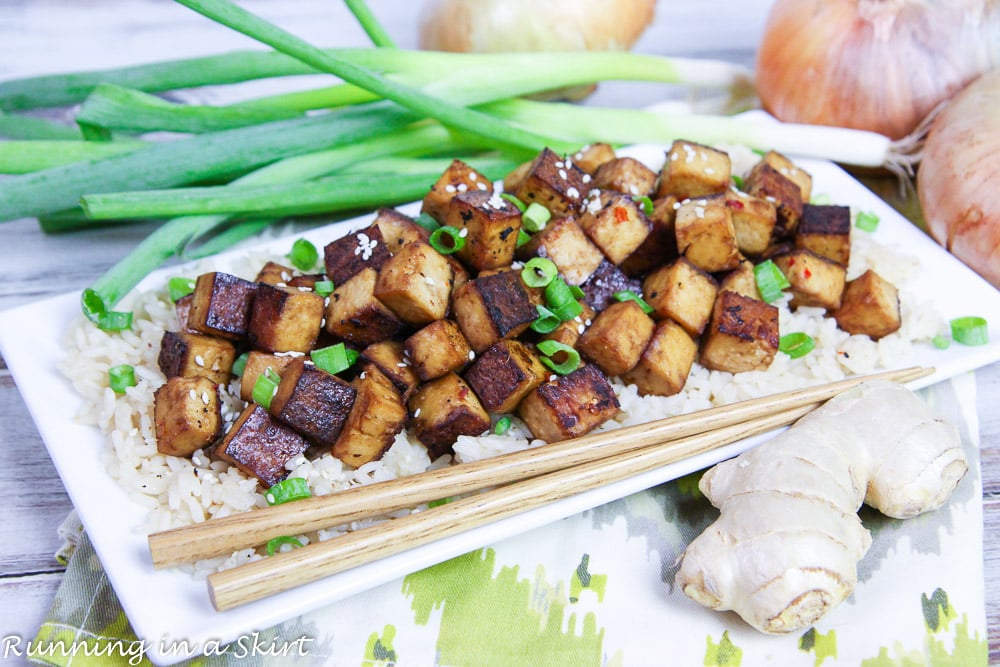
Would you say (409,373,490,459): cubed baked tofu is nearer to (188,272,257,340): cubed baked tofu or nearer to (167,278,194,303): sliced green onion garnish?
(188,272,257,340): cubed baked tofu

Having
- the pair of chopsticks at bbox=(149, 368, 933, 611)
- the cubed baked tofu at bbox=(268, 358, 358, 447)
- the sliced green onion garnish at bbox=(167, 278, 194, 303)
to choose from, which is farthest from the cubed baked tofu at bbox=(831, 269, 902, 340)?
the sliced green onion garnish at bbox=(167, 278, 194, 303)

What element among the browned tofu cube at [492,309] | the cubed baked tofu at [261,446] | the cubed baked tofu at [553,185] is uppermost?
the cubed baked tofu at [553,185]

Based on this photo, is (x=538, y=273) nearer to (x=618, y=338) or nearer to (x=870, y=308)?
(x=618, y=338)

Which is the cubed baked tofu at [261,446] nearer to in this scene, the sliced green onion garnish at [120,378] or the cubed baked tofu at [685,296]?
the sliced green onion garnish at [120,378]

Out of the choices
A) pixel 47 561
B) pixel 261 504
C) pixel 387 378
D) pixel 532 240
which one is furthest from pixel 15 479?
pixel 532 240

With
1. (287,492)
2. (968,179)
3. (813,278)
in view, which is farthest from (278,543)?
(968,179)

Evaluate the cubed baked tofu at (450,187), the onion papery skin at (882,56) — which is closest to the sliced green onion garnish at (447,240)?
the cubed baked tofu at (450,187)
